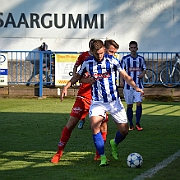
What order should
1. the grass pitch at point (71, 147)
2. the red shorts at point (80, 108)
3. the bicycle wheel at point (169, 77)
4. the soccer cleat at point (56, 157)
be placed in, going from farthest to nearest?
1. the bicycle wheel at point (169, 77)
2. the red shorts at point (80, 108)
3. the soccer cleat at point (56, 157)
4. the grass pitch at point (71, 147)

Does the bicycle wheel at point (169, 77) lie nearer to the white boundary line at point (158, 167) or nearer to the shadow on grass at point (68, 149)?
the shadow on grass at point (68, 149)

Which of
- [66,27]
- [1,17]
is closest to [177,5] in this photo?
[66,27]

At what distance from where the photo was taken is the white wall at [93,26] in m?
24.1

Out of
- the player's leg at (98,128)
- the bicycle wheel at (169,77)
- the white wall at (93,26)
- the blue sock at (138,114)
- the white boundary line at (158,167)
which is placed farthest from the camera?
the white wall at (93,26)

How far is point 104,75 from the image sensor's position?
29.0ft

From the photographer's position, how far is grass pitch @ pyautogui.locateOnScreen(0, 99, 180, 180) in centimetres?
820

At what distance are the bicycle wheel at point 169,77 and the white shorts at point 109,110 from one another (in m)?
13.8

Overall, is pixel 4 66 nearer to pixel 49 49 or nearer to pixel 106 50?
pixel 49 49

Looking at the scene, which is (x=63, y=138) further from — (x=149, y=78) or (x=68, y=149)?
(x=149, y=78)

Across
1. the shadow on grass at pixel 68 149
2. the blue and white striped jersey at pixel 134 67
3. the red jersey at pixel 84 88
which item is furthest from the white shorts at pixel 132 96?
the red jersey at pixel 84 88

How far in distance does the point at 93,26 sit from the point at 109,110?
15.6 meters

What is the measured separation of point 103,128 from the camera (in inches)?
373

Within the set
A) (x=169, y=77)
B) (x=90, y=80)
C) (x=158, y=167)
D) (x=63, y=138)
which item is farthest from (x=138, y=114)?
(x=169, y=77)

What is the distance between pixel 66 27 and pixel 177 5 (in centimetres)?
440
